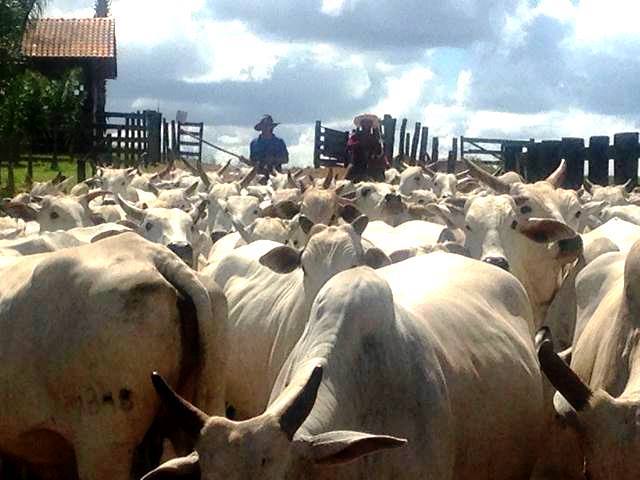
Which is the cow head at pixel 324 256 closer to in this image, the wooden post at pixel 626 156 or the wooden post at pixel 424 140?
the wooden post at pixel 626 156

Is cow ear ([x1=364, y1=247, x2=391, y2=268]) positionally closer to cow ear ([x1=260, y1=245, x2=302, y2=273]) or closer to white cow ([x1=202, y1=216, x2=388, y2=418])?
white cow ([x1=202, y1=216, x2=388, y2=418])

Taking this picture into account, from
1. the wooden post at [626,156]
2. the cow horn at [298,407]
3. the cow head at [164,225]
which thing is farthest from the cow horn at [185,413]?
the wooden post at [626,156]

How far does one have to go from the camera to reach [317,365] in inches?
172

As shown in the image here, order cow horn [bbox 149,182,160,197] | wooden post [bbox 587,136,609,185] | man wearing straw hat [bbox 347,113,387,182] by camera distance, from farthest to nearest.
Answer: wooden post [bbox 587,136,609,185], cow horn [bbox 149,182,160,197], man wearing straw hat [bbox 347,113,387,182]

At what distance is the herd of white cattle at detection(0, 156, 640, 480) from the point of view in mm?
4320

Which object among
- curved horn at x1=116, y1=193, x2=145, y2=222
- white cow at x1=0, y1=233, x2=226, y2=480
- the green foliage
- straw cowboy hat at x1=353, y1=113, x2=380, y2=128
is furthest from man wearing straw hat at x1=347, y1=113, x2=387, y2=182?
the green foliage

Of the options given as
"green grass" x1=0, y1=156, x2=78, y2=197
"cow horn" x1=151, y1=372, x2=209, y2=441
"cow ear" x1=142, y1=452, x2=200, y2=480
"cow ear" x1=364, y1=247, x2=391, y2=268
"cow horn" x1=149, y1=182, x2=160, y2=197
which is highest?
"cow ear" x1=364, y1=247, x2=391, y2=268

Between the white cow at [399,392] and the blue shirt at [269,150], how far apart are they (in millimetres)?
15226

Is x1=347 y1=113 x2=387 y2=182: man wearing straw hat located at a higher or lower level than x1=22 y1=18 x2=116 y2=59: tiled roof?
lower

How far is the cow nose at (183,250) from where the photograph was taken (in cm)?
1010

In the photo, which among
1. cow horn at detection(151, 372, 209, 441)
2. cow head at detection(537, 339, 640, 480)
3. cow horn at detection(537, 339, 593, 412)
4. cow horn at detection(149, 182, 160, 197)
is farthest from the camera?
cow horn at detection(149, 182, 160, 197)

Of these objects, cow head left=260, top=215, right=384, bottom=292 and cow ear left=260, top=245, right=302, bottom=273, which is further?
cow ear left=260, top=245, right=302, bottom=273

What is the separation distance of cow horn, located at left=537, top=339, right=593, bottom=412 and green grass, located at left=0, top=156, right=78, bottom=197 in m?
21.3

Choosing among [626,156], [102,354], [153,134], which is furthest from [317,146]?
[102,354]
